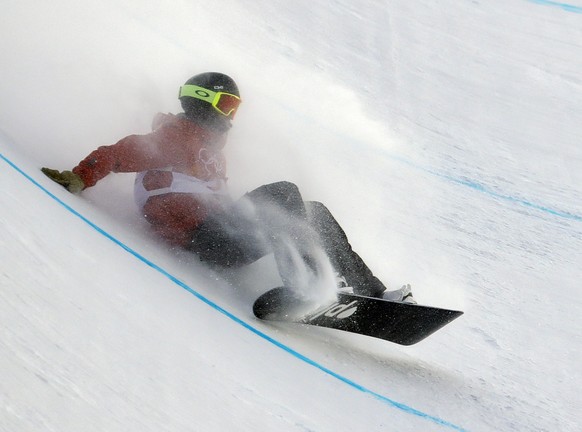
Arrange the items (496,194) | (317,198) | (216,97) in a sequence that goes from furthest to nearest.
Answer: (496,194), (317,198), (216,97)

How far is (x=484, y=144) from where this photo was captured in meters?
5.03

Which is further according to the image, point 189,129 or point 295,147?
point 295,147

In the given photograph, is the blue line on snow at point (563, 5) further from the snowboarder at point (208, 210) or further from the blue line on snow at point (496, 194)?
the snowboarder at point (208, 210)

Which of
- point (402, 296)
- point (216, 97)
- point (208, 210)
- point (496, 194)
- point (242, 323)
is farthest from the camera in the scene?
point (496, 194)

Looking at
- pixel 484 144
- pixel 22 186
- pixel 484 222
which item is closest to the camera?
pixel 22 186

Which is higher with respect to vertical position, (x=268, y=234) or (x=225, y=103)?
(x=225, y=103)

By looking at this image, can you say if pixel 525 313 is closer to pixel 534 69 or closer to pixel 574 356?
pixel 574 356

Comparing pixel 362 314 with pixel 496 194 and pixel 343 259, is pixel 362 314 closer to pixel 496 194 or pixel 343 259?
pixel 343 259

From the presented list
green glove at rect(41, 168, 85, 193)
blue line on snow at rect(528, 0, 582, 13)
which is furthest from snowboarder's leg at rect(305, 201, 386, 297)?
blue line on snow at rect(528, 0, 582, 13)

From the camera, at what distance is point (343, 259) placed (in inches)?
114

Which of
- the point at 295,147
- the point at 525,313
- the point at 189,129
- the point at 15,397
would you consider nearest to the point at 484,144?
the point at 295,147

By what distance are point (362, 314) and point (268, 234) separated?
480 mm

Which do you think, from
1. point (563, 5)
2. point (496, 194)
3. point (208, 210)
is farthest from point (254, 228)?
point (563, 5)

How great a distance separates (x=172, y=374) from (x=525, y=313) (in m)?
2.15
